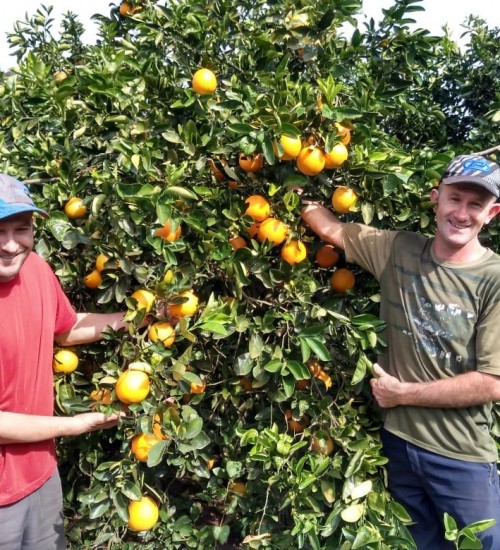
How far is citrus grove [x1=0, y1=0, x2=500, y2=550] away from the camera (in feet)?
5.33

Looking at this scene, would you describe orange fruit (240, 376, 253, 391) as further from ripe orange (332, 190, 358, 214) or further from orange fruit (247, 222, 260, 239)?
ripe orange (332, 190, 358, 214)

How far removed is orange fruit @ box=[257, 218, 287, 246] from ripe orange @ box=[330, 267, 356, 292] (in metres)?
0.30

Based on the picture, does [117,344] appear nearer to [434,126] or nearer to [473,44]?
[434,126]

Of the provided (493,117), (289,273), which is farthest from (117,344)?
(493,117)

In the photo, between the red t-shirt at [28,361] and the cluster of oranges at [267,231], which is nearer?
the red t-shirt at [28,361]

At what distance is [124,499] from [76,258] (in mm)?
812

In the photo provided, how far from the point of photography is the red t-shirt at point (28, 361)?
1619mm

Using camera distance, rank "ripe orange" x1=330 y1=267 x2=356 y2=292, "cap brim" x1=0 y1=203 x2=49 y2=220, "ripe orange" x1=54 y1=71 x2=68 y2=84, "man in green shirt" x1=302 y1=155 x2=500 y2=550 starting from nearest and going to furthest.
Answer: "cap brim" x1=0 y1=203 x2=49 y2=220, "man in green shirt" x1=302 y1=155 x2=500 y2=550, "ripe orange" x1=330 y1=267 x2=356 y2=292, "ripe orange" x1=54 y1=71 x2=68 y2=84

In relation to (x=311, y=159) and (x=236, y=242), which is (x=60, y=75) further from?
(x=311, y=159)

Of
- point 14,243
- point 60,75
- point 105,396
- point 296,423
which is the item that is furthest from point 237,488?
point 60,75

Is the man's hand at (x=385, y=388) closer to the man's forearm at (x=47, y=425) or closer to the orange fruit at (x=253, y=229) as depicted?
the orange fruit at (x=253, y=229)

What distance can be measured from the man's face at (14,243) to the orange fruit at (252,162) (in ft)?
2.22

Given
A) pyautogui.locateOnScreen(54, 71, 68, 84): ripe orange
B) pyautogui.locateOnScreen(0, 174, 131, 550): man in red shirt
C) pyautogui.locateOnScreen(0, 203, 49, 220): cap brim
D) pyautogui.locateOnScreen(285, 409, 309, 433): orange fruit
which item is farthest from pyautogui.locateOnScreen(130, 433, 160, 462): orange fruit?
pyautogui.locateOnScreen(54, 71, 68, 84): ripe orange

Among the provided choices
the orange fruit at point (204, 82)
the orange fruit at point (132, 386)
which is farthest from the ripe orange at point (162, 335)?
the orange fruit at point (204, 82)
